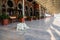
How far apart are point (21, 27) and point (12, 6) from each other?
6.50 m

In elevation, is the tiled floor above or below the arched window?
below

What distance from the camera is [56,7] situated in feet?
1.95

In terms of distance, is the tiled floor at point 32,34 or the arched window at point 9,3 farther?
the arched window at point 9,3

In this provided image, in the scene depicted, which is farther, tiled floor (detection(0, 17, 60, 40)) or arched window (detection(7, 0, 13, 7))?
arched window (detection(7, 0, 13, 7))

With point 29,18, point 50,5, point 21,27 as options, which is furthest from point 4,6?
point 50,5

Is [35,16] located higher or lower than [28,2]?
lower

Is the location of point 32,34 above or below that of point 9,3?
below

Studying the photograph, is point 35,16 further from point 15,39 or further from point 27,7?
point 15,39

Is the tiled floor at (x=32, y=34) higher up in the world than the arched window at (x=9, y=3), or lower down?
lower down

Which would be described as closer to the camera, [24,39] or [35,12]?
[24,39]

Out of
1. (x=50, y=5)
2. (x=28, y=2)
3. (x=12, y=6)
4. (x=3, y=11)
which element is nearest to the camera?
(x=50, y=5)

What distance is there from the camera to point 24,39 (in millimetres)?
5840

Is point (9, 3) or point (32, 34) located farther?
point (9, 3)

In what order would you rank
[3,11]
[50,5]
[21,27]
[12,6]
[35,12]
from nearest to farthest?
[50,5]
[21,27]
[3,11]
[12,6]
[35,12]
